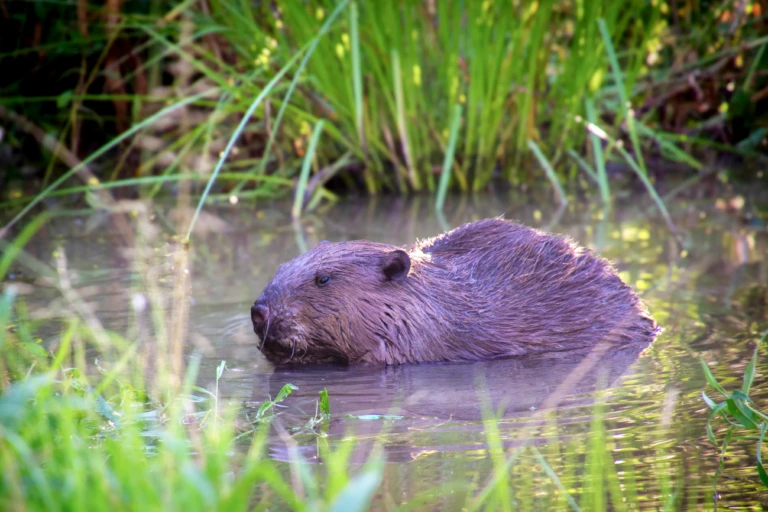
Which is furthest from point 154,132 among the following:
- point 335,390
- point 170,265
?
point 335,390

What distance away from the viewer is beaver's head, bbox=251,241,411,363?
3.85 m

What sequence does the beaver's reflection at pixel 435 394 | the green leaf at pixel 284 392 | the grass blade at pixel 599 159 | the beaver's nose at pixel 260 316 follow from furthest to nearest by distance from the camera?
the grass blade at pixel 599 159
the beaver's nose at pixel 260 316
the green leaf at pixel 284 392
the beaver's reflection at pixel 435 394

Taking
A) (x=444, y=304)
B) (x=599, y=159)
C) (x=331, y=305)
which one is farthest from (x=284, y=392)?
(x=599, y=159)

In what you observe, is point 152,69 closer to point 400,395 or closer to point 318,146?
point 318,146

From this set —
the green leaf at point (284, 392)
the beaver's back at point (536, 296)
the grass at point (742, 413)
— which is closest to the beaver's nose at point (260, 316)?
the green leaf at point (284, 392)

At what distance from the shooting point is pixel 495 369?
3.78m

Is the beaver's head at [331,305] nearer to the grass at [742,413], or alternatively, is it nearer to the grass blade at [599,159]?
the grass at [742,413]

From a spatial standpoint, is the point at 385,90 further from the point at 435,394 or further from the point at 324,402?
the point at 324,402

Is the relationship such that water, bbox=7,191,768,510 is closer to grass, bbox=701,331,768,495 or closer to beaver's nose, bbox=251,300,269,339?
grass, bbox=701,331,768,495

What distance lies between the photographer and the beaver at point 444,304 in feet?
12.8

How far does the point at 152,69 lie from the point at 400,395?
19.2ft

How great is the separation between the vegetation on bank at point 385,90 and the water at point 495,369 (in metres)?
0.49

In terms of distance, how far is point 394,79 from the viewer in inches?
261

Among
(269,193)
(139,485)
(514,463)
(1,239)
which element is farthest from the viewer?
(269,193)
